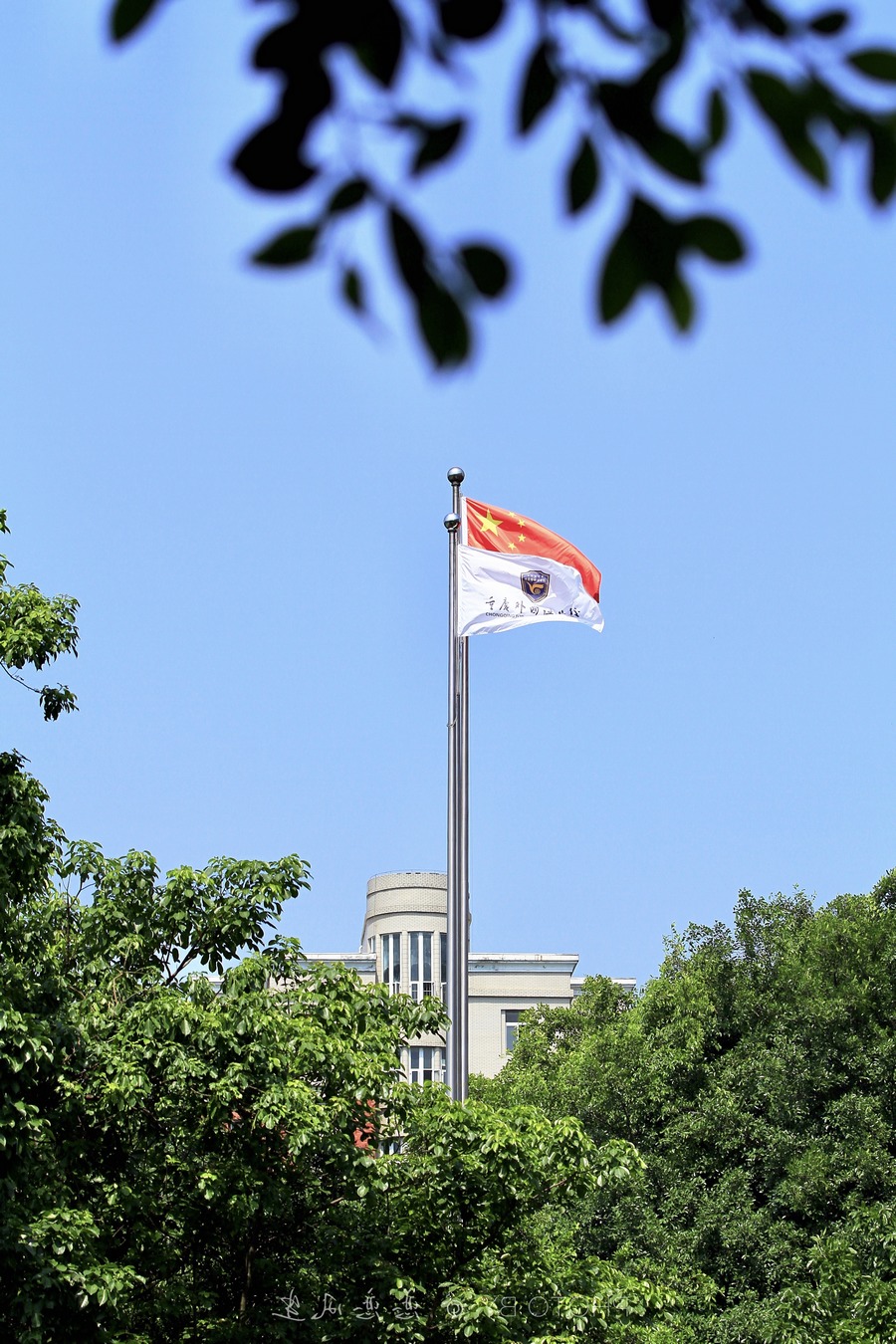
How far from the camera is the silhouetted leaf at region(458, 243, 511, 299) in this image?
70.5 inches

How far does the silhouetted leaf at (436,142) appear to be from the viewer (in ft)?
5.87

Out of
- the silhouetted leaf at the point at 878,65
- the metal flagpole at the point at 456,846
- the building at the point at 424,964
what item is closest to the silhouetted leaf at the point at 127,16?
the silhouetted leaf at the point at 878,65

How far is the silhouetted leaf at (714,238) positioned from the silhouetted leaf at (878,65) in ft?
0.79

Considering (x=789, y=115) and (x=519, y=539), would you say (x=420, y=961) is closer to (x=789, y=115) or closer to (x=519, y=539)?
(x=519, y=539)

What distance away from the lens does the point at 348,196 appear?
1.81 m

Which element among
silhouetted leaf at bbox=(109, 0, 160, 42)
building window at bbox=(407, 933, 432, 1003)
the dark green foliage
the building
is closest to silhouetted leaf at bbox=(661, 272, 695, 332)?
silhouetted leaf at bbox=(109, 0, 160, 42)

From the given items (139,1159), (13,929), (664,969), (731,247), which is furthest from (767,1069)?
(731,247)

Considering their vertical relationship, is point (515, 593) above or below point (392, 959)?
below

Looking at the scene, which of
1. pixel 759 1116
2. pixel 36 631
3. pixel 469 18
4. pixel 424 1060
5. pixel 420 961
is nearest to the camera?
pixel 469 18

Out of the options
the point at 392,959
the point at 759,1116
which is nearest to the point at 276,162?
the point at 759,1116

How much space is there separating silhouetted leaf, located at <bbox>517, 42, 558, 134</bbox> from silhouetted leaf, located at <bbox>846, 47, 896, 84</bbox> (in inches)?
13.4

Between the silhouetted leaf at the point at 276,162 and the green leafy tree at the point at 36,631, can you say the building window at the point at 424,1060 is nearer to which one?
the green leafy tree at the point at 36,631

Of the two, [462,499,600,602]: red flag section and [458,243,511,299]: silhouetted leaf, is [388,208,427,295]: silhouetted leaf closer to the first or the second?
[458,243,511,299]: silhouetted leaf

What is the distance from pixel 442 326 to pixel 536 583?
1296 cm
